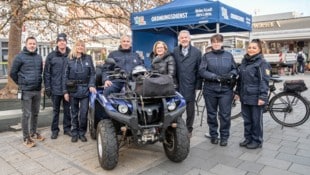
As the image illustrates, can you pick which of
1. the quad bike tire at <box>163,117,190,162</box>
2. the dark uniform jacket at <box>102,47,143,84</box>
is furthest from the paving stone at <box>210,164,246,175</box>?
the dark uniform jacket at <box>102,47,143,84</box>

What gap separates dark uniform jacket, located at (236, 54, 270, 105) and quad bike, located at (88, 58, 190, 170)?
3.97ft

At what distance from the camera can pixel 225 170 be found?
12.4 feet

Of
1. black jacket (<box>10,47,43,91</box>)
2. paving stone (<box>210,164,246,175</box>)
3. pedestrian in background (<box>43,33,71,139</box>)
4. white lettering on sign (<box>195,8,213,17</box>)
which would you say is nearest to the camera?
paving stone (<box>210,164,246,175</box>)

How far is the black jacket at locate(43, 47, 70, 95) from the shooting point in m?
4.97

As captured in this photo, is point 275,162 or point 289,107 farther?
point 289,107

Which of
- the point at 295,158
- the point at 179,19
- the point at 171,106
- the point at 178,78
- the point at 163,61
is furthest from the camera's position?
the point at 179,19

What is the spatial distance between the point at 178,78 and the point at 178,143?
133cm

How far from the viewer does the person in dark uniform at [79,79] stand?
15.7 feet

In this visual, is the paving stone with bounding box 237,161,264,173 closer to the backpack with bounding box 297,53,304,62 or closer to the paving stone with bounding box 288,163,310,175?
the paving stone with bounding box 288,163,310,175

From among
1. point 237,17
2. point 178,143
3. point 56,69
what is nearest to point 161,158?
point 178,143

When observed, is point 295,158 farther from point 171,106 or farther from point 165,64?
point 165,64

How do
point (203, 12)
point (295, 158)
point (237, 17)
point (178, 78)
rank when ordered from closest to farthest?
point (295, 158)
point (178, 78)
point (203, 12)
point (237, 17)

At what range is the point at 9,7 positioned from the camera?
832cm

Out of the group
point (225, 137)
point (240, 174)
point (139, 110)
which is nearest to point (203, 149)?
point (225, 137)
